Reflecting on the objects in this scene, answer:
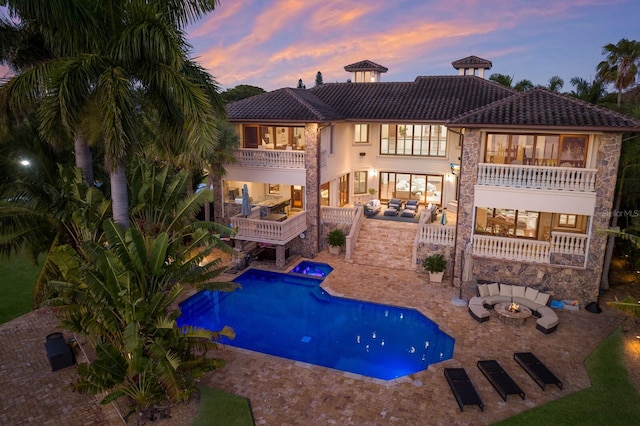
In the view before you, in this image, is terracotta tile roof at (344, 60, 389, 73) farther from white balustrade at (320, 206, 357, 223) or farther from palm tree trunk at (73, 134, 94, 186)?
palm tree trunk at (73, 134, 94, 186)

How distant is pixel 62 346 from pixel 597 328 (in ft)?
66.4

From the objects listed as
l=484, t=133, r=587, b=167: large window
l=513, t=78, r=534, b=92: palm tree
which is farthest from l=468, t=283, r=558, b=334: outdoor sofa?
l=513, t=78, r=534, b=92: palm tree

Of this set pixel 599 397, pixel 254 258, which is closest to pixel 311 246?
pixel 254 258

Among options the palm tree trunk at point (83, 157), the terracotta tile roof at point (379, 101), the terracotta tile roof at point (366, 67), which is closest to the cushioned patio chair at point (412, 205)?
the terracotta tile roof at point (379, 101)

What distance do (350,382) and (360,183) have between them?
19.9m

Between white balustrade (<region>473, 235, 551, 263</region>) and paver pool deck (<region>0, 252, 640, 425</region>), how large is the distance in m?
2.87

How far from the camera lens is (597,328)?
1744 cm

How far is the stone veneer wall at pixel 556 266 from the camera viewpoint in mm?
18625

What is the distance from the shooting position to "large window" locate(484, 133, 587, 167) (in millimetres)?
20516

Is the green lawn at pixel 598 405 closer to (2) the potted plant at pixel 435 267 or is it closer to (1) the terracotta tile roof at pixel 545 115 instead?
(2) the potted plant at pixel 435 267

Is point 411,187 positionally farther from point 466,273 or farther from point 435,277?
point 466,273

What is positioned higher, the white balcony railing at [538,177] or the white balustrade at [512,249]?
the white balcony railing at [538,177]

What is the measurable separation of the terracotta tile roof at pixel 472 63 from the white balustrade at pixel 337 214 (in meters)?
15.9

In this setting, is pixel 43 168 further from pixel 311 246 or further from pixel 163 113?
pixel 311 246
